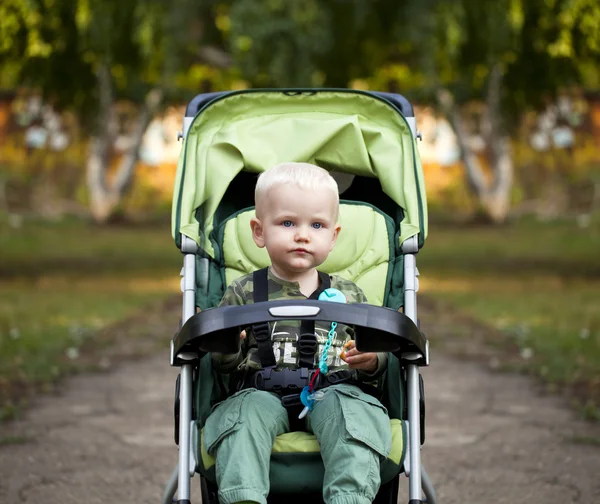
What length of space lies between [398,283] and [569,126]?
18.2 meters

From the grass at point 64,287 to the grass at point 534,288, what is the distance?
10.5ft

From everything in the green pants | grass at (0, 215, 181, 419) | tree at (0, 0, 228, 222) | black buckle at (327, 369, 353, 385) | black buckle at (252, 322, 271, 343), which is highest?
tree at (0, 0, 228, 222)

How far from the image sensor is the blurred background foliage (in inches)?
456

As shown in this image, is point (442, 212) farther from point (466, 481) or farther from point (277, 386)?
point (277, 386)

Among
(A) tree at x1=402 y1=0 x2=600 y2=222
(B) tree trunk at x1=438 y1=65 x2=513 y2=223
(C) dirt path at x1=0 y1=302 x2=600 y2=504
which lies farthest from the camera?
(B) tree trunk at x1=438 y1=65 x2=513 y2=223

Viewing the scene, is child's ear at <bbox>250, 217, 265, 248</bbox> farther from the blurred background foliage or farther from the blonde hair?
the blurred background foliage

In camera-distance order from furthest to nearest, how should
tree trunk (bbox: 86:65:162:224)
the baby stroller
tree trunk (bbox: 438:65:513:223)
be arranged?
tree trunk (bbox: 86:65:162:224)
tree trunk (bbox: 438:65:513:223)
the baby stroller

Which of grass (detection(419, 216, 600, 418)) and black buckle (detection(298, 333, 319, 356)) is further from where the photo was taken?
grass (detection(419, 216, 600, 418))

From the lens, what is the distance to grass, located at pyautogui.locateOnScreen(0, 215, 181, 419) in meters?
7.79

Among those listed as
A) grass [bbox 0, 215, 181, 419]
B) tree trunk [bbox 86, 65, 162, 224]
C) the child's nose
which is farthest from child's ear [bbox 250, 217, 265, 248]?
tree trunk [bbox 86, 65, 162, 224]

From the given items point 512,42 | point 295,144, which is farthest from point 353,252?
point 512,42

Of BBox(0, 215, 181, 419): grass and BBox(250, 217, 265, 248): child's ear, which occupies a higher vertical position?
BBox(250, 217, 265, 248): child's ear

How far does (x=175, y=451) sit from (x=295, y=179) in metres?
2.34

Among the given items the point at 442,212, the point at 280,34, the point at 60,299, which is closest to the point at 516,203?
the point at 442,212
